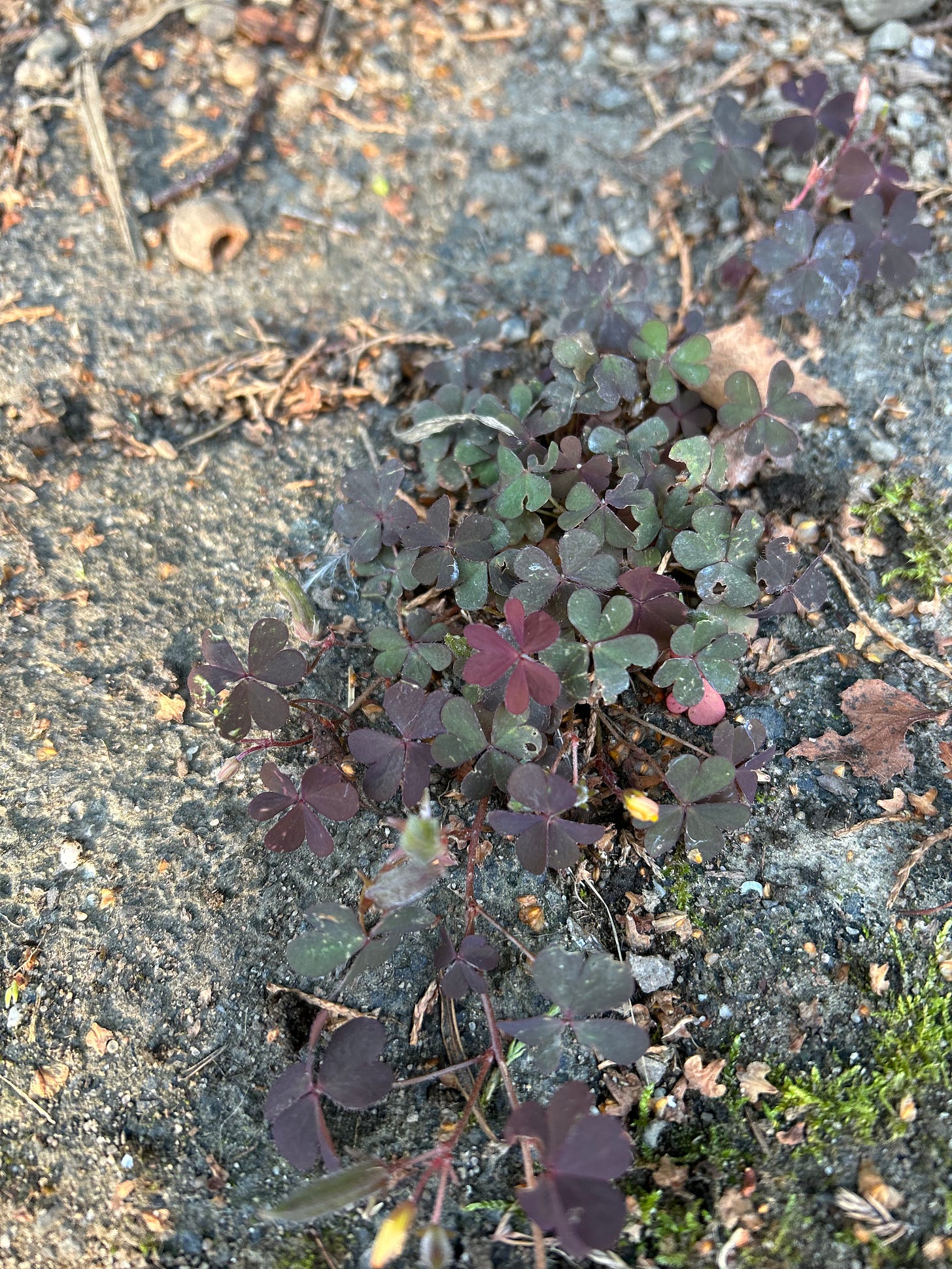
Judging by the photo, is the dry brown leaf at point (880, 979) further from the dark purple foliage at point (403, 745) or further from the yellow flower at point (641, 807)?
the dark purple foliage at point (403, 745)

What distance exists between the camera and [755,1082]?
1.63 metres

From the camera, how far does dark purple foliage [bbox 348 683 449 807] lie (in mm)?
1840

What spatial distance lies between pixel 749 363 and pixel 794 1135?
187 cm

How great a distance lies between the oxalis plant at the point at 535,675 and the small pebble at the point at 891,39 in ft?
2.12

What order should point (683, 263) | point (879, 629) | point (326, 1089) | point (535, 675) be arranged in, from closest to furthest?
point (326, 1089), point (535, 675), point (879, 629), point (683, 263)

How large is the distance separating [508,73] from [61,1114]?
10.7 ft

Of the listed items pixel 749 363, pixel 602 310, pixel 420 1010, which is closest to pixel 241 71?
pixel 602 310

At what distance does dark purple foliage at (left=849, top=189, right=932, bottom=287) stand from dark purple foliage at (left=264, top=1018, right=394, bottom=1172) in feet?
7.48

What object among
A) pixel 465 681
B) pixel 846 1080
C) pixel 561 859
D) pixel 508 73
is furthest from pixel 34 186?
pixel 846 1080

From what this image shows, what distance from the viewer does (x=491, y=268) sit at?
2.75m

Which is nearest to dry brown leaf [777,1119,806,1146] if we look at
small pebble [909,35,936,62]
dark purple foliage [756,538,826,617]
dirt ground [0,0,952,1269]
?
dirt ground [0,0,952,1269]

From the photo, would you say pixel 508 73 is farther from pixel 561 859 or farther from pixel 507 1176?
pixel 507 1176

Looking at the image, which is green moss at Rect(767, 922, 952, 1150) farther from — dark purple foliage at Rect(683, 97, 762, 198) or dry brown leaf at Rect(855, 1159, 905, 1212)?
dark purple foliage at Rect(683, 97, 762, 198)

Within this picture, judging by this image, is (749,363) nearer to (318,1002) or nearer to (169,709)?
(169,709)
